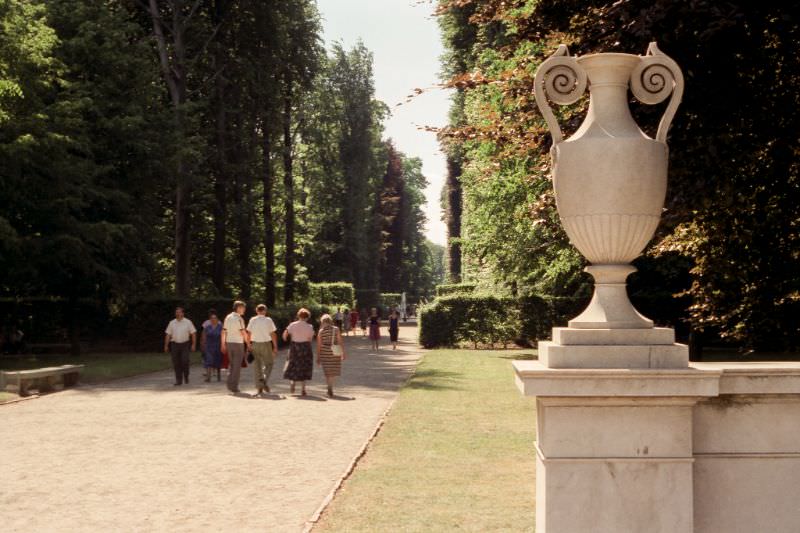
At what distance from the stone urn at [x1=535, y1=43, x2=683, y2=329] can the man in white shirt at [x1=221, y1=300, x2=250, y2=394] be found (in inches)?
590

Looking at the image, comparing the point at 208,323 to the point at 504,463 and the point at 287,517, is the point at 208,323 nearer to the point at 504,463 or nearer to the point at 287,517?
the point at 504,463

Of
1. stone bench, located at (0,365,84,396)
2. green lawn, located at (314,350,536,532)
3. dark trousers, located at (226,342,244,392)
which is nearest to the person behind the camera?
green lawn, located at (314,350,536,532)

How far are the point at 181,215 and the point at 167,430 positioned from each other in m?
24.3

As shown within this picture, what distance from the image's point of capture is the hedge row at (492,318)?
36.6 m

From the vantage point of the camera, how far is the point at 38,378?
2031 cm

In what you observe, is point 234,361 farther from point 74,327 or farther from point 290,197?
point 290,197

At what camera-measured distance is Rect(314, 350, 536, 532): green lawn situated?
26.7 feet

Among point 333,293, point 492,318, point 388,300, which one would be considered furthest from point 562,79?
point 388,300

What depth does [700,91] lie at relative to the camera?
10969 mm

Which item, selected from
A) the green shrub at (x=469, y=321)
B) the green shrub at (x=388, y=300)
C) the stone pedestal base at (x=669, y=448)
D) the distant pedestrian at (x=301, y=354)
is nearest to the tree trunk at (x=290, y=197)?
the green shrub at (x=469, y=321)

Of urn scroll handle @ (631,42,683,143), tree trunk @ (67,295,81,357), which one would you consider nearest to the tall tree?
tree trunk @ (67,295,81,357)

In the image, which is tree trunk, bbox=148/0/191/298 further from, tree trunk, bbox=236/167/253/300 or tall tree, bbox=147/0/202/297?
tree trunk, bbox=236/167/253/300

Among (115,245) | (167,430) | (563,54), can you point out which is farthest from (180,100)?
(563,54)

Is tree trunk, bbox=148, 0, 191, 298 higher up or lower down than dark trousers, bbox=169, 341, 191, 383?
higher up
